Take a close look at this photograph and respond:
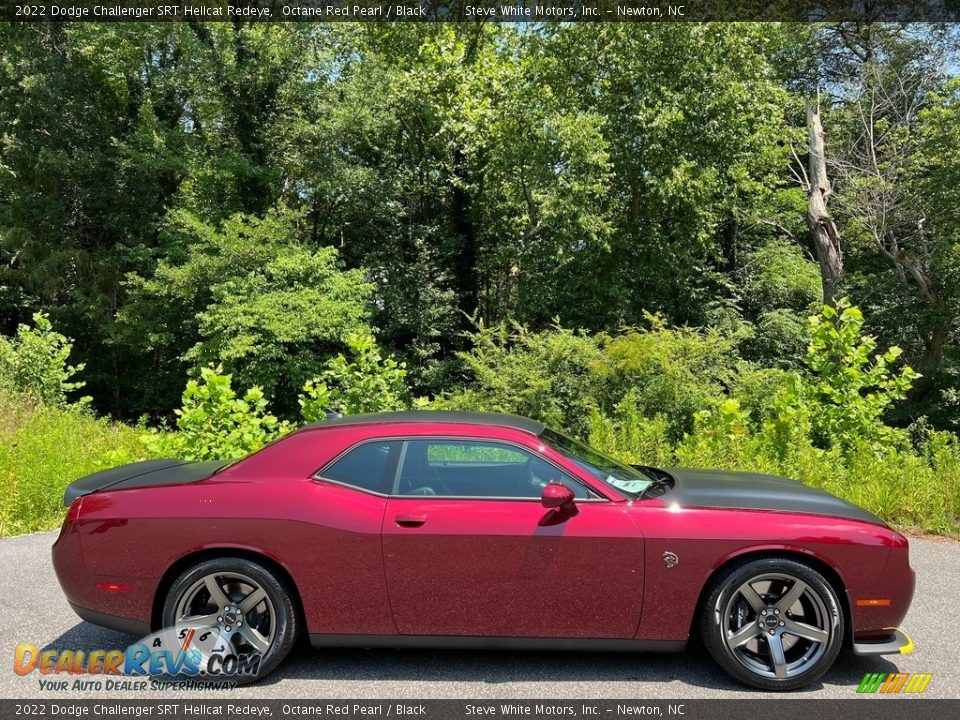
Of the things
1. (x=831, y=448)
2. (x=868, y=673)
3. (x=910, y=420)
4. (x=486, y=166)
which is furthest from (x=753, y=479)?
(x=486, y=166)

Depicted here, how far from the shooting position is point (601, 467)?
4.61m

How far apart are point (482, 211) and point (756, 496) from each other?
21.5m

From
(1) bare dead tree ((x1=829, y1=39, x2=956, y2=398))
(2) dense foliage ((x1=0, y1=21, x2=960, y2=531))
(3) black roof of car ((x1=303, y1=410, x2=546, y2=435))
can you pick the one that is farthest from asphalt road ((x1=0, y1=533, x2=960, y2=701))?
(1) bare dead tree ((x1=829, y1=39, x2=956, y2=398))

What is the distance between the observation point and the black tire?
13.6ft

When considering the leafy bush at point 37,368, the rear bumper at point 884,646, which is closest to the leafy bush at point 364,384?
the rear bumper at point 884,646

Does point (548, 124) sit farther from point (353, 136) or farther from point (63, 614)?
point (63, 614)

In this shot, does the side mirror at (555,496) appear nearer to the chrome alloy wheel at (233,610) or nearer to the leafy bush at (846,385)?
the chrome alloy wheel at (233,610)

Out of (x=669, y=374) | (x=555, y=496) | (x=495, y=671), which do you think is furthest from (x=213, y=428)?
(x=669, y=374)

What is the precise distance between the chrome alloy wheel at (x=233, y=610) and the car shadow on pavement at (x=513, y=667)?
0.24 m

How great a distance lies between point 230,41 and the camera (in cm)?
2312

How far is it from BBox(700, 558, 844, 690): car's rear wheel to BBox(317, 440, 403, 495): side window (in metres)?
1.86

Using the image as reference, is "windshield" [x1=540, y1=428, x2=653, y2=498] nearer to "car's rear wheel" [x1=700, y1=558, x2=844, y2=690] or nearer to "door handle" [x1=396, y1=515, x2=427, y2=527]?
"car's rear wheel" [x1=700, y1=558, x2=844, y2=690]

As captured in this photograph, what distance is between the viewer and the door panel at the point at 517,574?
4.07 meters

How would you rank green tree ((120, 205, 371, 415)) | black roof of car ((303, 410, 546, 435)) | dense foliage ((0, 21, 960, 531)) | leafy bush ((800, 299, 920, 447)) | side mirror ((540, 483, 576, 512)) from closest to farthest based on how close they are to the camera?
side mirror ((540, 483, 576, 512)) < black roof of car ((303, 410, 546, 435)) < leafy bush ((800, 299, 920, 447)) < dense foliage ((0, 21, 960, 531)) < green tree ((120, 205, 371, 415))
